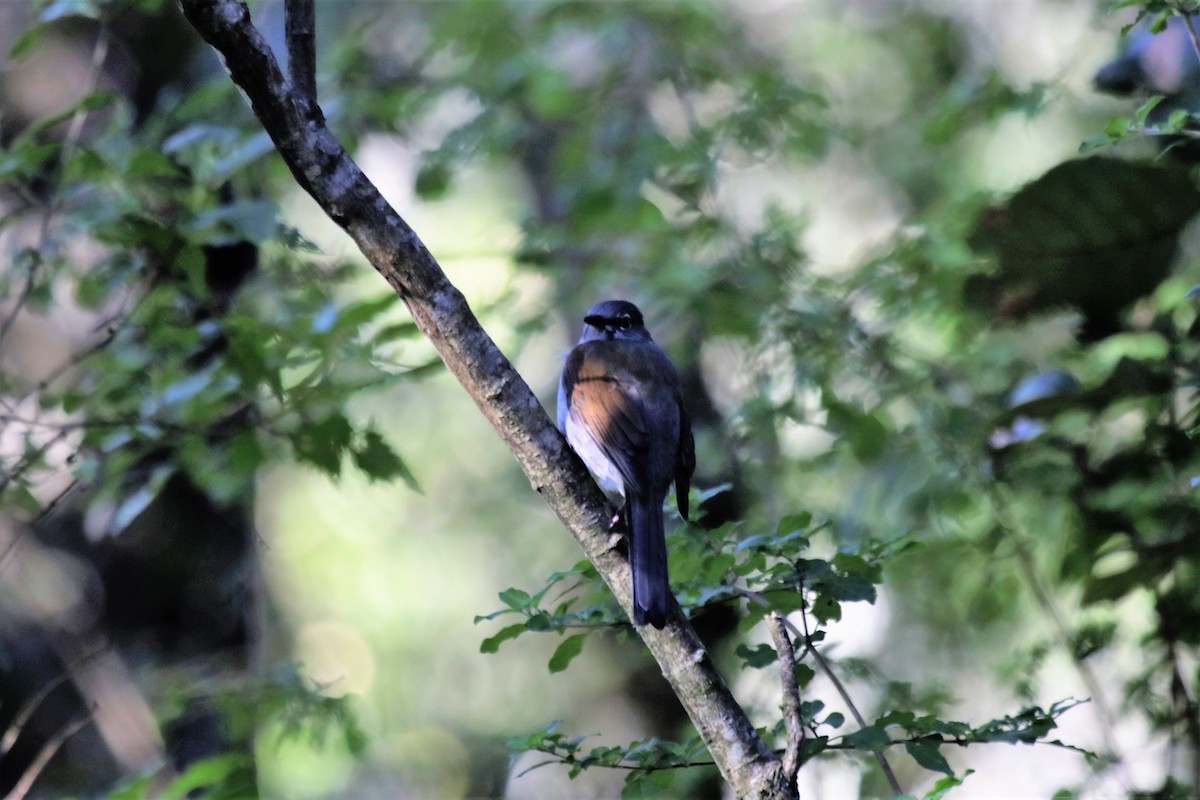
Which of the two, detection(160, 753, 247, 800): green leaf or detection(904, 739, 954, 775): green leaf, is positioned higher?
detection(160, 753, 247, 800): green leaf

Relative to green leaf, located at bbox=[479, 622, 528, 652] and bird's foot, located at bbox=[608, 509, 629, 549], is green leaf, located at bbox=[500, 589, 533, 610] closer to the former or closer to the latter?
green leaf, located at bbox=[479, 622, 528, 652]

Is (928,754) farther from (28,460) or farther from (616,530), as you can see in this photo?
(28,460)

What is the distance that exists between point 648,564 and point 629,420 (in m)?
1.12

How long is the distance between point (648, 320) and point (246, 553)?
81.1 inches

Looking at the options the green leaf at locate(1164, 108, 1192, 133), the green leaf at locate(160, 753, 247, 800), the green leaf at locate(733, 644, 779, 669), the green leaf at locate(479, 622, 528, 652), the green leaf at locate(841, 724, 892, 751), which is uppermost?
the green leaf at locate(1164, 108, 1192, 133)

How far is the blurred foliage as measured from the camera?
3135mm

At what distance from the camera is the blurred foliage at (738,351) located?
10.3 ft

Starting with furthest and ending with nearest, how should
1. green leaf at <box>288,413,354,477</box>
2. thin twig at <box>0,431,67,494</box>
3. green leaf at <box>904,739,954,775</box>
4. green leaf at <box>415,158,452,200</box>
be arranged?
green leaf at <box>415,158,452,200</box> < thin twig at <box>0,431,67,494</box> < green leaf at <box>288,413,354,477</box> < green leaf at <box>904,739,954,775</box>

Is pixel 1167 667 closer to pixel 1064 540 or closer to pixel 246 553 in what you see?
pixel 1064 540

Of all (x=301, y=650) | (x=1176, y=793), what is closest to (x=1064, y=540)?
(x=1176, y=793)

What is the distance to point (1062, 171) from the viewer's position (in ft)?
12.7

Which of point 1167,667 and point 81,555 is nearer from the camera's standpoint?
point 1167,667

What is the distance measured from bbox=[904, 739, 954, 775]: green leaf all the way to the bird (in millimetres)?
759

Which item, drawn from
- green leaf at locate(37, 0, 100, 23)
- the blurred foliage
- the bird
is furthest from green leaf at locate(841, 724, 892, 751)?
green leaf at locate(37, 0, 100, 23)
